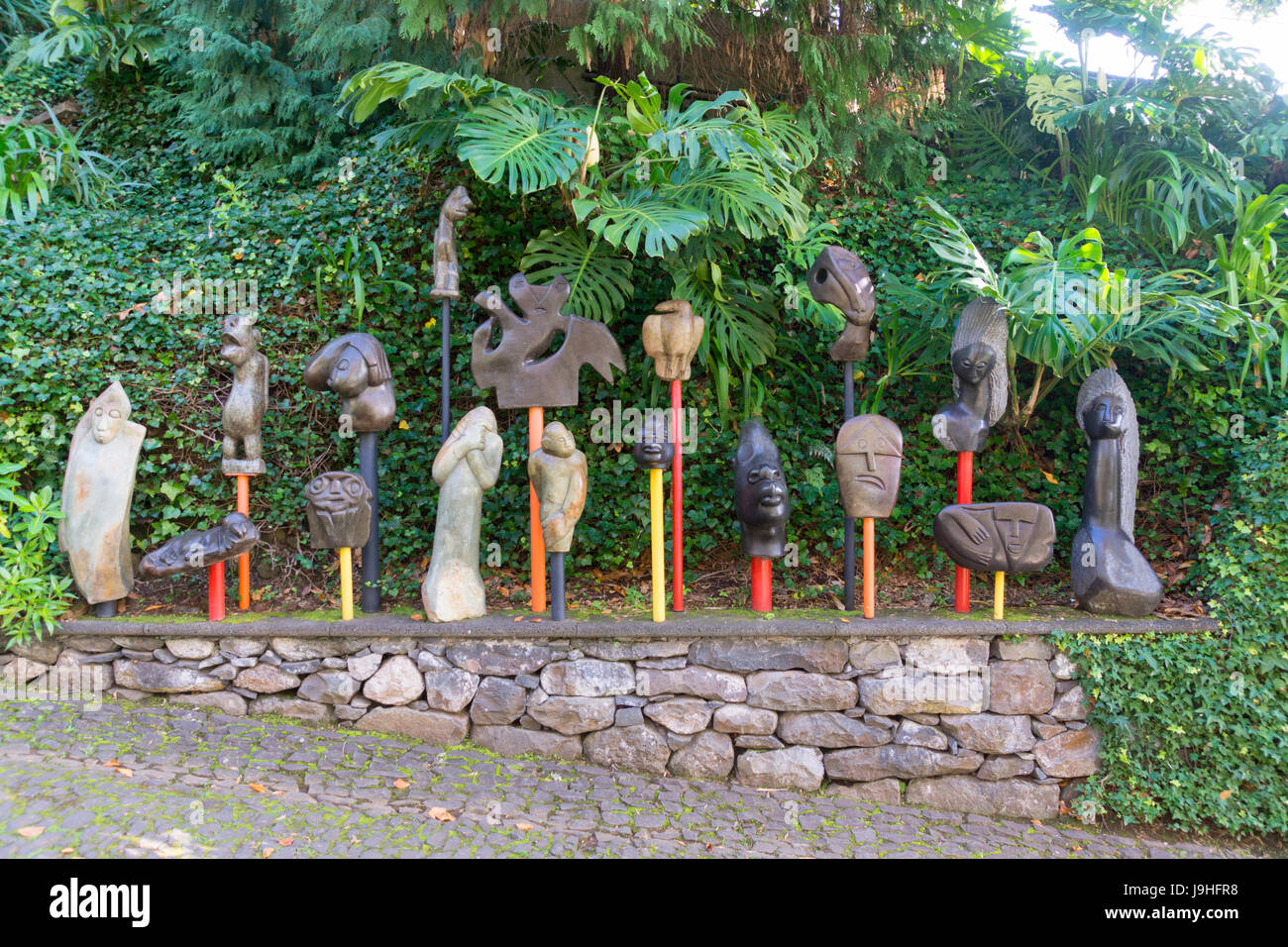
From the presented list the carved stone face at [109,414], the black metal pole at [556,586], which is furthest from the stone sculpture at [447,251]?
the carved stone face at [109,414]

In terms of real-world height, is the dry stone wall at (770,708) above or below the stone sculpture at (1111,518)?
below

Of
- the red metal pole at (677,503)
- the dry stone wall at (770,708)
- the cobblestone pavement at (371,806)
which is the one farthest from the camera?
the red metal pole at (677,503)

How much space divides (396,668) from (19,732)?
1.68 m

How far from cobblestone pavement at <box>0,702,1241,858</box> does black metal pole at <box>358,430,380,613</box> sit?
698mm

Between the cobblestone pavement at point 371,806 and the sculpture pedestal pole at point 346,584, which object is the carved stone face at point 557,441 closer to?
the sculpture pedestal pole at point 346,584

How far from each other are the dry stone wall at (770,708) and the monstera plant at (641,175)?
5.46 ft

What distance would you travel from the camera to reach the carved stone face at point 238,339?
13.8ft

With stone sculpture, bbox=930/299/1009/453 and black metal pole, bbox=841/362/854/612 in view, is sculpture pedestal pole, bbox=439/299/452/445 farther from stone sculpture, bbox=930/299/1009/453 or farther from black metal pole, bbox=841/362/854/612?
stone sculpture, bbox=930/299/1009/453

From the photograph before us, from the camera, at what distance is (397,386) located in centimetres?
500

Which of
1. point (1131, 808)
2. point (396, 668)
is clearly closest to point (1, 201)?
point (396, 668)

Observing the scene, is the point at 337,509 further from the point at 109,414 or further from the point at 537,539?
the point at 109,414

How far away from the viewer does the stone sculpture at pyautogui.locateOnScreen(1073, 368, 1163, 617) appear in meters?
3.89

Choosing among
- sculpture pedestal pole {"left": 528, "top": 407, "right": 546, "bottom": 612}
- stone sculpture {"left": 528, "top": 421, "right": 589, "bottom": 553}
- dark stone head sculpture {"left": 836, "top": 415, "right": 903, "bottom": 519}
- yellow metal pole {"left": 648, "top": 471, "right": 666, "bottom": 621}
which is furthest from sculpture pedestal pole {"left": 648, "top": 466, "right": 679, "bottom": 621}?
dark stone head sculpture {"left": 836, "top": 415, "right": 903, "bottom": 519}

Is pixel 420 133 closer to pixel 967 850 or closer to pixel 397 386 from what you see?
pixel 397 386
